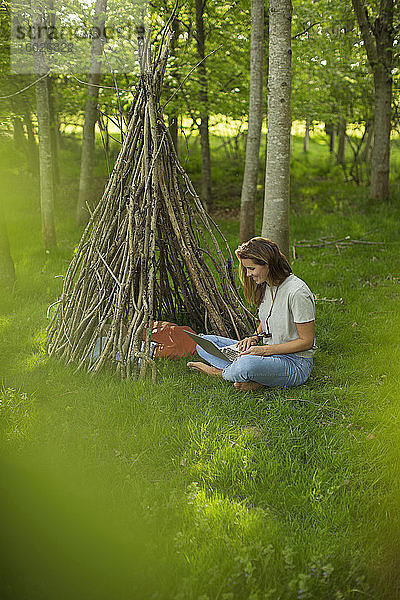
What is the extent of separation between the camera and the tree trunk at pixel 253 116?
644cm

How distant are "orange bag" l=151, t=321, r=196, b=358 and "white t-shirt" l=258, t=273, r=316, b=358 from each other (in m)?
0.85

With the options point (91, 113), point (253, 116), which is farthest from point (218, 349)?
point (91, 113)

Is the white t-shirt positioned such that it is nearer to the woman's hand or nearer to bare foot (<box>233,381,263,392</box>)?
the woman's hand

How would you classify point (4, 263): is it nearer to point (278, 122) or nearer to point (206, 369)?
point (206, 369)

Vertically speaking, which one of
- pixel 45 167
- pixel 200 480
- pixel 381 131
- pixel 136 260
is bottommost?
pixel 200 480

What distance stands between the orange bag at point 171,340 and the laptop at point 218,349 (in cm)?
46

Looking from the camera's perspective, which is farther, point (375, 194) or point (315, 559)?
point (375, 194)

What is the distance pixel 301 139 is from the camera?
74.1ft

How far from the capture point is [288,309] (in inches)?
136

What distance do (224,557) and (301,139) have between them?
22.4 meters

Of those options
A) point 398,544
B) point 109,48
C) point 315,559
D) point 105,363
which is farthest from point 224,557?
point 109,48

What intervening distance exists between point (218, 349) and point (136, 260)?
91cm

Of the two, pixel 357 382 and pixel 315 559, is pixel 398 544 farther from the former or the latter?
pixel 357 382

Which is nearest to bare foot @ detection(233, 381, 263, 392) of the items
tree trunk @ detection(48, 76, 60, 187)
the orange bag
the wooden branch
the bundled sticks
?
the bundled sticks
